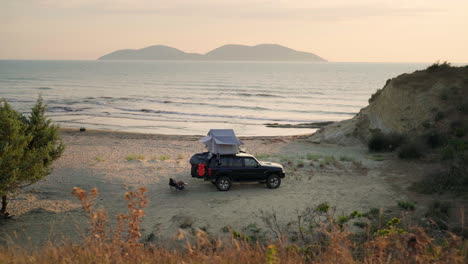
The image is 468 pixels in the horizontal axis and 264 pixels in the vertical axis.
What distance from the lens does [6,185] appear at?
39.2 feet

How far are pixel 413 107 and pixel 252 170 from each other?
642 inches

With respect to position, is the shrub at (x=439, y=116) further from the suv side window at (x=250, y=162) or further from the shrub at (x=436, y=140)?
the suv side window at (x=250, y=162)

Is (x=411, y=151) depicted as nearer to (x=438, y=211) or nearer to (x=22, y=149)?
(x=438, y=211)

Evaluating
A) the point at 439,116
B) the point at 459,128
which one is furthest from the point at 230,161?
the point at 439,116

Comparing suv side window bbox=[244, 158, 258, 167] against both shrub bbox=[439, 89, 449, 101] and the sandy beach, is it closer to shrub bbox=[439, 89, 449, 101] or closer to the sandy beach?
the sandy beach

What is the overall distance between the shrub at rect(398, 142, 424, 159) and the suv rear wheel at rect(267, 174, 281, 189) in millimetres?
9548

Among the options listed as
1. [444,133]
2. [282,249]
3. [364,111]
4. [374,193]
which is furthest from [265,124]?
[282,249]

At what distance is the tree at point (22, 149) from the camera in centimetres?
1201

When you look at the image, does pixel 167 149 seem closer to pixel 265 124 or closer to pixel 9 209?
pixel 9 209

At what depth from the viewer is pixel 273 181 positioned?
1759 cm

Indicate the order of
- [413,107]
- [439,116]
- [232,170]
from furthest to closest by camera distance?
[413,107] < [439,116] < [232,170]

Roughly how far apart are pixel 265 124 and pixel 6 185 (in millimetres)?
38345

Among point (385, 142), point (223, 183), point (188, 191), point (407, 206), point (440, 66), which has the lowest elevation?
point (188, 191)

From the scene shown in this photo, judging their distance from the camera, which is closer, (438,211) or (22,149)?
(22,149)
